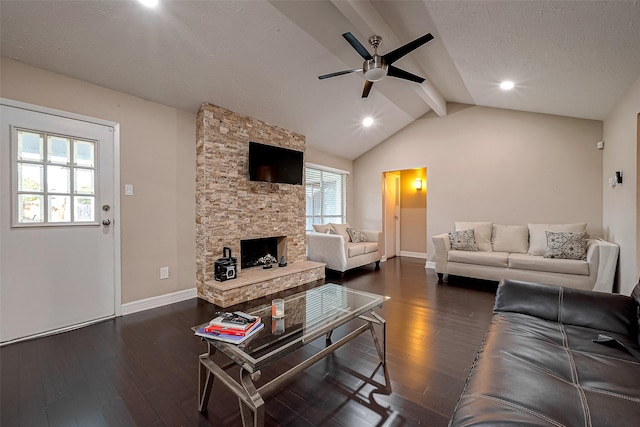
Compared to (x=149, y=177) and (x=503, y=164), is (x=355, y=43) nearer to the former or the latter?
(x=149, y=177)

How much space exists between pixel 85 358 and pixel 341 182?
517cm

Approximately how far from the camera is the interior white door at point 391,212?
20.7 ft

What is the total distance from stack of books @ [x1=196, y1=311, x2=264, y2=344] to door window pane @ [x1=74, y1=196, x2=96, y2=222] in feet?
6.95

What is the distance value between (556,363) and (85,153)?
394 centimetres

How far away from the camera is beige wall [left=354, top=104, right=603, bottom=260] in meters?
4.07

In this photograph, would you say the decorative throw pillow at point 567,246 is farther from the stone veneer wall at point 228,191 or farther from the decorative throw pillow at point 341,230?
the stone veneer wall at point 228,191

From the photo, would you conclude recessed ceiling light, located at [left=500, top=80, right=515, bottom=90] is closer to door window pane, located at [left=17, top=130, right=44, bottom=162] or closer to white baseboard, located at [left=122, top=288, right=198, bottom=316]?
white baseboard, located at [left=122, top=288, right=198, bottom=316]

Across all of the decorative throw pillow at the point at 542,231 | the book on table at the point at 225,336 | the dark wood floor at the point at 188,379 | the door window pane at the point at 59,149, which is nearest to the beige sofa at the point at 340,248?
the dark wood floor at the point at 188,379

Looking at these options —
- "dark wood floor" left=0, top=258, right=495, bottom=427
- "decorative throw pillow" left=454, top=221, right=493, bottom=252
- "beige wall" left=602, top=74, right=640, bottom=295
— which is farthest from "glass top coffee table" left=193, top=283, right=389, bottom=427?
"decorative throw pillow" left=454, top=221, right=493, bottom=252

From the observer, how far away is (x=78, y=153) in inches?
105

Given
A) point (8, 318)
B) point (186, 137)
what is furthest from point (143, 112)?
point (8, 318)

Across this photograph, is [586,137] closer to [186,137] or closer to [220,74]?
[220,74]

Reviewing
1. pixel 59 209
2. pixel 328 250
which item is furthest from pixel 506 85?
pixel 59 209

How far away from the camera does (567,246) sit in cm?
362
